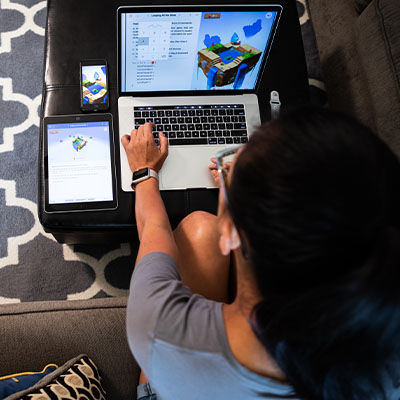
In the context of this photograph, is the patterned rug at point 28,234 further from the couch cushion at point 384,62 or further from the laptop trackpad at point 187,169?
the couch cushion at point 384,62

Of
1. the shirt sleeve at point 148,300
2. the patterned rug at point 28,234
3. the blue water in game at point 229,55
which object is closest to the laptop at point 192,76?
the blue water in game at point 229,55

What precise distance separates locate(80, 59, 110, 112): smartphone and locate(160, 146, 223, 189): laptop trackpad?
0.25 meters

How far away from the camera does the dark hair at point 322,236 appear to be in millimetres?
503

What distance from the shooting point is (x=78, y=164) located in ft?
3.47

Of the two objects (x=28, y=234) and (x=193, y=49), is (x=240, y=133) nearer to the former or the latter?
(x=193, y=49)

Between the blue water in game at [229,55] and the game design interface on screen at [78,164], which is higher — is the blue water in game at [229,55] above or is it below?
above

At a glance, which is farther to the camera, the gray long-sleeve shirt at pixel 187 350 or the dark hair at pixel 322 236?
the gray long-sleeve shirt at pixel 187 350

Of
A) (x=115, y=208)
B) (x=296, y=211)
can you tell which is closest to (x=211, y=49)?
(x=115, y=208)

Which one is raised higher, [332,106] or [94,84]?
[94,84]

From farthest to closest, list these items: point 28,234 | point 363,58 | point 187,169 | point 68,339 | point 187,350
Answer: point 28,234 → point 363,58 → point 187,169 → point 68,339 → point 187,350

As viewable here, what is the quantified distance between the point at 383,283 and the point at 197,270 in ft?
1.88

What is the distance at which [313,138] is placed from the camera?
21.2 inches

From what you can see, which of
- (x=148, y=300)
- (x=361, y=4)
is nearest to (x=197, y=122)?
(x=148, y=300)

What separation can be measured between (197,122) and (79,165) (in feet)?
1.21
